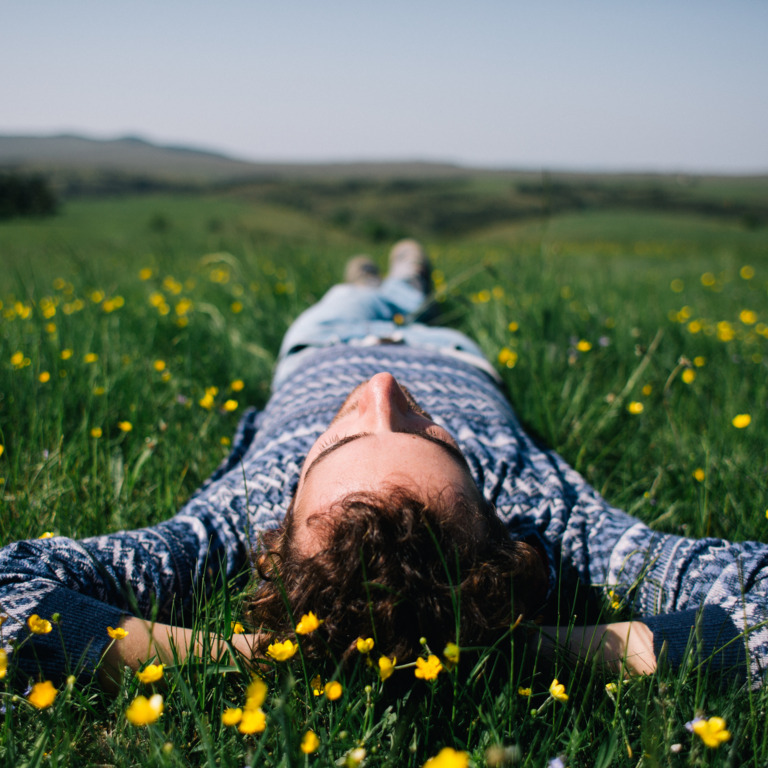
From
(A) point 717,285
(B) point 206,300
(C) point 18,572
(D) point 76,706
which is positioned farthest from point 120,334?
(A) point 717,285

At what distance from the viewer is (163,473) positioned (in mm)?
1861

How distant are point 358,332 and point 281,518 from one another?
130cm

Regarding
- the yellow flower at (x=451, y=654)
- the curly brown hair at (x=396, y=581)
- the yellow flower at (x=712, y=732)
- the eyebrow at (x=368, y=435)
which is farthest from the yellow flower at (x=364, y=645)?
the yellow flower at (x=712, y=732)

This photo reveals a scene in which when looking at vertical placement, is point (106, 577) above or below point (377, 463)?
below

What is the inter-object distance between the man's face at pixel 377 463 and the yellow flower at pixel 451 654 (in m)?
0.30

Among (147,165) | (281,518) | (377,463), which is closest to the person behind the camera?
(377,463)

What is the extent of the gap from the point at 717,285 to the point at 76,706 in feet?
19.6

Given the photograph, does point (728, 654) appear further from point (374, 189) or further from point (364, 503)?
point (374, 189)

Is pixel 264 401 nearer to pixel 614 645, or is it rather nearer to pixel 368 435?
pixel 368 435

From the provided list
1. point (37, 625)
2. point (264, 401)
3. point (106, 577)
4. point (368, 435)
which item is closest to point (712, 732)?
point (368, 435)

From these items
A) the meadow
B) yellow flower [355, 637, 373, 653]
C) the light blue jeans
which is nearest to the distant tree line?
the meadow

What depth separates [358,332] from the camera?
263 centimetres

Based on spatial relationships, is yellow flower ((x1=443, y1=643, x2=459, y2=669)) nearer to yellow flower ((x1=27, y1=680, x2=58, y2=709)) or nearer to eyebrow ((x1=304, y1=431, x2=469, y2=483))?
eyebrow ((x1=304, y1=431, x2=469, y2=483))

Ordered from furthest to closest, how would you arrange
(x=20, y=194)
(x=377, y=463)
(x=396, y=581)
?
(x=20, y=194) < (x=377, y=463) < (x=396, y=581)
